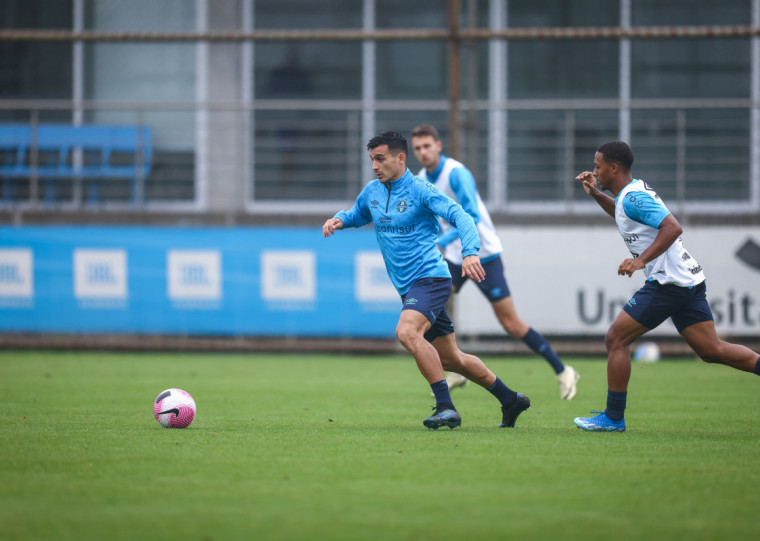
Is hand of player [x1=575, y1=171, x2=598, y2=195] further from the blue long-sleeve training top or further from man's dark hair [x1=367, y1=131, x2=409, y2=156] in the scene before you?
man's dark hair [x1=367, y1=131, x2=409, y2=156]

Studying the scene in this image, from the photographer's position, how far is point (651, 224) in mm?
6488

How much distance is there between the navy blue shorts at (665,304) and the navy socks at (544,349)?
7.49ft

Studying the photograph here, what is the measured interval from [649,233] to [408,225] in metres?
1.59

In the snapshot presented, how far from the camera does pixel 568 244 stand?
43.7 ft

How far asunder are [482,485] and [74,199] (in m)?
11.8

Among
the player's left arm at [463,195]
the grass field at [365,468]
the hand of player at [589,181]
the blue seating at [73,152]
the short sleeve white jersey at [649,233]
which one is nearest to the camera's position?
the grass field at [365,468]

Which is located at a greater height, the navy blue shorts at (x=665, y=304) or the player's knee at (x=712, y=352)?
the navy blue shorts at (x=665, y=304)

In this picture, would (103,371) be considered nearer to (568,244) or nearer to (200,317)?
(200,317)

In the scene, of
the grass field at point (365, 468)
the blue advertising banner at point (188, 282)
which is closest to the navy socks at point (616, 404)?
the grass field at point (365, 468)

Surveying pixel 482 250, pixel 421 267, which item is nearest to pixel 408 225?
pixel 421 267

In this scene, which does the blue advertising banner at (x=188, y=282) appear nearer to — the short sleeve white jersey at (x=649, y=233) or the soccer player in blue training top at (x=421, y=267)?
the soccer player in blue training top at (x=421, y=267)

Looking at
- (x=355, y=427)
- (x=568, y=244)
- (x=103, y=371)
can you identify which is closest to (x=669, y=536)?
(x=355, y=427)

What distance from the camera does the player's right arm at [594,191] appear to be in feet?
23.0

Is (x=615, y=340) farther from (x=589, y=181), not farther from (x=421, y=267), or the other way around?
(x=421, y=267)
